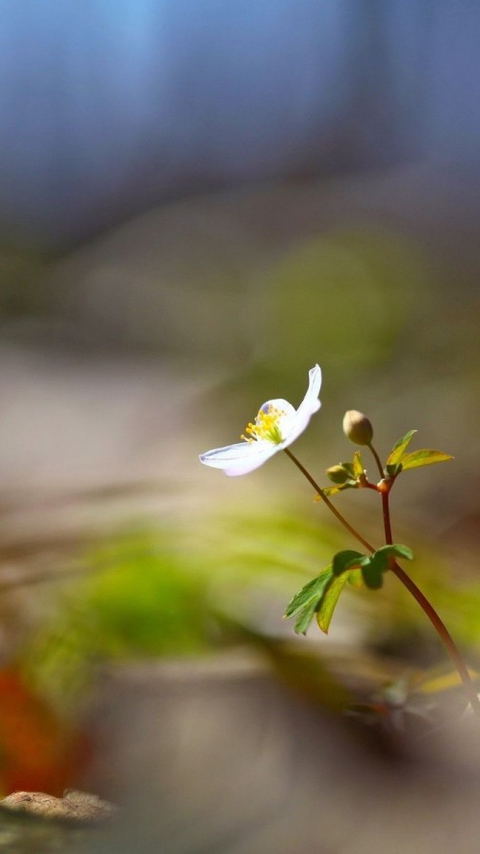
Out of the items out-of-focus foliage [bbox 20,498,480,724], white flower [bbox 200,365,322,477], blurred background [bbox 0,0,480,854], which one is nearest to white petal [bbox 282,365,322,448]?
white flower [bbox 200,365,322,477]

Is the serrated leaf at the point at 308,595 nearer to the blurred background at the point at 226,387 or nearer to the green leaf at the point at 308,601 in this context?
the green leaf at the point at 308,601

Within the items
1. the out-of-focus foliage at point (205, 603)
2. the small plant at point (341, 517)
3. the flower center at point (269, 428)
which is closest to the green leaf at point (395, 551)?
the small plant at point (341, 517)

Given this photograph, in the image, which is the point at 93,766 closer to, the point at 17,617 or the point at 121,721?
the point at 121,721

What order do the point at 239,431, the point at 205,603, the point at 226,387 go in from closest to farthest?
the point at 205,603 → the point at 239,431 → the point at 226,387

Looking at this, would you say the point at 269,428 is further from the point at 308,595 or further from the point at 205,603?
the point at 205,603

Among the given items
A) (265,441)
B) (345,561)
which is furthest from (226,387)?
(345,561)

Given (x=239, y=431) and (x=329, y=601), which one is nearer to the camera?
(x=329, y=601)

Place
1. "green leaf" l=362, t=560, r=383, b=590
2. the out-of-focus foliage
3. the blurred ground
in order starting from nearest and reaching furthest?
"green leaf" l=362, t=560, r=383, b=590, the blurred ground, the out-of-focus foliage

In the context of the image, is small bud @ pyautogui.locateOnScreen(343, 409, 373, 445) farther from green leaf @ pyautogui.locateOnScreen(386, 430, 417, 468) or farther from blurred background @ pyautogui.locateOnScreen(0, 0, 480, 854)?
blurred background @ pyautogui.locateOnScreen(0, 0, 480, 854)
